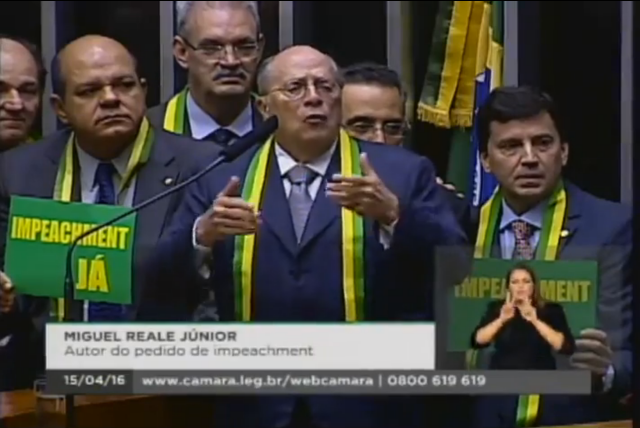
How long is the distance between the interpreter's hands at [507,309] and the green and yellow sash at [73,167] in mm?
1173

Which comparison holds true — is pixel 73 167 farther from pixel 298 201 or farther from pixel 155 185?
pixel 298 201

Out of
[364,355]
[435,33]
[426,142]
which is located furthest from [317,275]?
[435,33]

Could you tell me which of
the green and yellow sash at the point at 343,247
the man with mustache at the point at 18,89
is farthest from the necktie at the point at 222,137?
the man with mustache at the point at 18,89

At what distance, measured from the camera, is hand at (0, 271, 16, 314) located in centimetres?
398

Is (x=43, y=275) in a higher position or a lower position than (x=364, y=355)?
higher

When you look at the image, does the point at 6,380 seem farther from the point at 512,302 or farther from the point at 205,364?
the point at 512,302

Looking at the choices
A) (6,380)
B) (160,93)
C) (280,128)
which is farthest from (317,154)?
(6,380)

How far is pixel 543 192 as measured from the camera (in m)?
3.94

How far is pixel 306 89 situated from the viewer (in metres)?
3.88

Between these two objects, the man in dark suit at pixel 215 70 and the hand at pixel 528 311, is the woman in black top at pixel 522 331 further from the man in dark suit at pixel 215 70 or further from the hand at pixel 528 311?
the man in dark suit at pixel 215 70

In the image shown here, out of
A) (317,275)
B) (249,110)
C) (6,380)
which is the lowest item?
(6,380)

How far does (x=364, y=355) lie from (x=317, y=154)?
618 mm

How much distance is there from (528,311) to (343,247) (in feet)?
1.95

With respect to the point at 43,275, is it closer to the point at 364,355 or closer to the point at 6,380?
the point at 6,380
